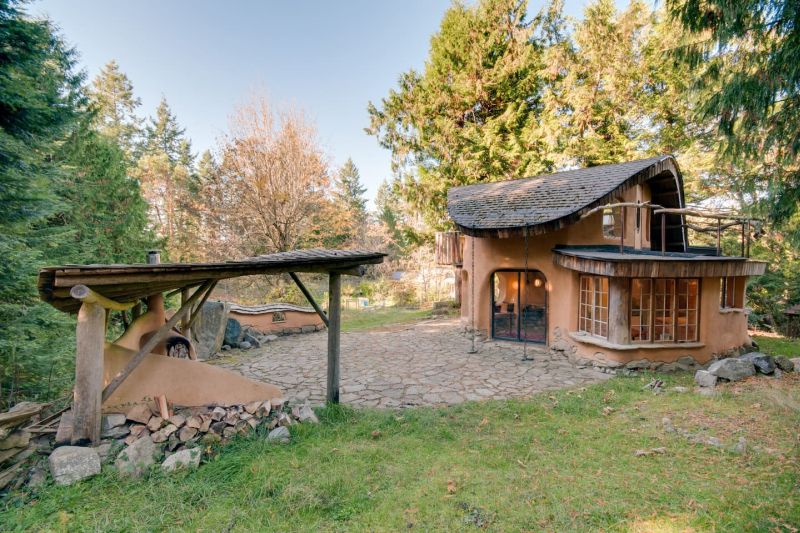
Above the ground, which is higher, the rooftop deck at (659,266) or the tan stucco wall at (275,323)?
the rooftop deck at (659,266)

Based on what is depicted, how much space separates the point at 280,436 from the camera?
13.4ft

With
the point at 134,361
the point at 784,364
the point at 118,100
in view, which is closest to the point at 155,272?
the point at 134,361

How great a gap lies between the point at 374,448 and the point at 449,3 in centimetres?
1765

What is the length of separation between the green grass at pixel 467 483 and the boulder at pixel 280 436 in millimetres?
104

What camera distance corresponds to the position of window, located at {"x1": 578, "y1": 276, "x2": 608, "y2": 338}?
7457mm

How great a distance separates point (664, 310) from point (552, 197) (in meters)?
3.54

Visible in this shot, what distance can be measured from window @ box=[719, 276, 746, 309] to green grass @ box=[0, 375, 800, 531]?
3.98 meters

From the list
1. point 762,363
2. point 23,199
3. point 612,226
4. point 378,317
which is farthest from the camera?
point 378,317

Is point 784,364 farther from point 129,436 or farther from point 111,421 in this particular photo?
point 111,421

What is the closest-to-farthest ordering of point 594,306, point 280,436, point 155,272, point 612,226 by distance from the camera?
point 155,272 → point 280,436 → point 594,306 → point 612,226

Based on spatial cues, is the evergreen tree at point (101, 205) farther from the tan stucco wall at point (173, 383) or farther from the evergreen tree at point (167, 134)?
the evergreen tree at point (167, 134)

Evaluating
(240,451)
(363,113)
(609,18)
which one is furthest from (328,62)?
(240,451)

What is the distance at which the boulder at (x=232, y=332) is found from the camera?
31.3 ft

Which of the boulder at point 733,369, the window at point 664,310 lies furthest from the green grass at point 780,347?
the boulder at point 733,369
